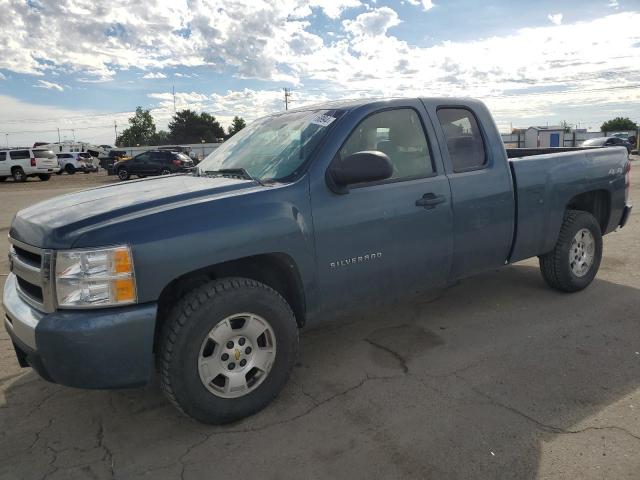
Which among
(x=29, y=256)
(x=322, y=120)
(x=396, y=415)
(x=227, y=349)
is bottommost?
(x=396, y=415)

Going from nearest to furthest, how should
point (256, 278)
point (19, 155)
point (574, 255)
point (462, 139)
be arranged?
1. point (256, 278)
2. point (462, 139)
3. point (574, 255)
4. point (19, 155)

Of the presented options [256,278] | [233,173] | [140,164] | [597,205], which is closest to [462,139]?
[233,173]

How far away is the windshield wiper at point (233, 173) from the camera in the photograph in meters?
3.51

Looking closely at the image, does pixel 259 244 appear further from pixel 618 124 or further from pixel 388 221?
pixel 618 124

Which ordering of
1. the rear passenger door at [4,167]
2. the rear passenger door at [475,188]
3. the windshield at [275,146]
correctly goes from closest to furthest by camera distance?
the windshield at [275,146]
the rear passenger door at [475,188]
the rear passenger door at [4,167]

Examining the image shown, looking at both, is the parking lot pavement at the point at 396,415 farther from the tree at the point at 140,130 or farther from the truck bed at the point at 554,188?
the tree at the point at 140,130

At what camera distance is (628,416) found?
3.02 meters

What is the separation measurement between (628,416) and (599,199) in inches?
120

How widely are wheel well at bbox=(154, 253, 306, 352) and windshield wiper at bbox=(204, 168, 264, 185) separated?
0.52 meters

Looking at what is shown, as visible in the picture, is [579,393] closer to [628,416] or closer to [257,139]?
[628,416]

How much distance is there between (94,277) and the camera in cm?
260

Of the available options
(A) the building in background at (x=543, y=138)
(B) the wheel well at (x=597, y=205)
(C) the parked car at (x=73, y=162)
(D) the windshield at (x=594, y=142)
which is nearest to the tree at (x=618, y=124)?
(A) the building in background at (x=543, y=138)

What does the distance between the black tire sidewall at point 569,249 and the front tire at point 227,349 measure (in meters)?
3.02

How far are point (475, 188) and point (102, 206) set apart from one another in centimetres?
268
